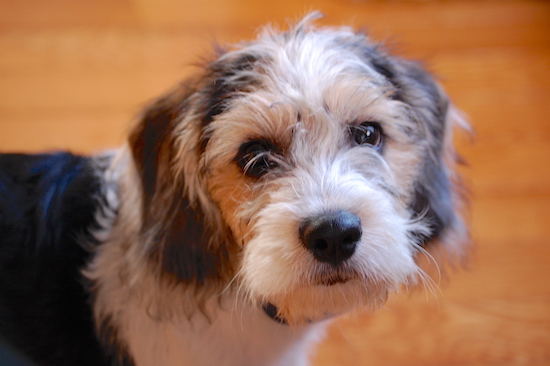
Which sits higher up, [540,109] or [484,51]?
[484,51]

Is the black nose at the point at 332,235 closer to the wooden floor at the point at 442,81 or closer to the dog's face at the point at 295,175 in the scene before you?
the dog's face at the point at 295,175

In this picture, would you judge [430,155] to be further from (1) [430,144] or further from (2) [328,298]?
(2) [328,298]

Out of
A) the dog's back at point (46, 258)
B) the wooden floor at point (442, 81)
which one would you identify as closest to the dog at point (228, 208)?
the dog's back at point (46, 258)

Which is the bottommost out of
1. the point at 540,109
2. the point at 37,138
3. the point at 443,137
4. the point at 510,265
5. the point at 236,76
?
the point at 510,265

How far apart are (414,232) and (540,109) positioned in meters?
1.94

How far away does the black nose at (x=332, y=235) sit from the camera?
112 cm

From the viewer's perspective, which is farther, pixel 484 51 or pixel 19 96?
pixel 484 51

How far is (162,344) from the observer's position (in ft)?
4.61

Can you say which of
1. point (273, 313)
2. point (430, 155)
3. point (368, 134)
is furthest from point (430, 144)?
point (273, 313)

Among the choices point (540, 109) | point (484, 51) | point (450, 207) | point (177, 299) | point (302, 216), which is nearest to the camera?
point (302, 216)

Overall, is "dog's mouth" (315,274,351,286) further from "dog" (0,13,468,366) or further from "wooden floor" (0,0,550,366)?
"wooden floor" (0,0,550,366)

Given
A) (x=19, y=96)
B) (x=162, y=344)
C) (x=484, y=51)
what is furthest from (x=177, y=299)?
(x=484, y=51)

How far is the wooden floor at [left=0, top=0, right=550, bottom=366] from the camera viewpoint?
82.4 inches

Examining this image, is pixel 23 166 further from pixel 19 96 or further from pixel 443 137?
pixel 19 96
